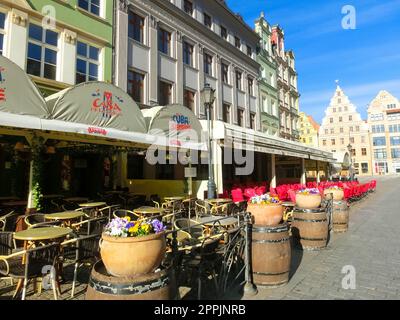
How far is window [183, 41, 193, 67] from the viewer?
64.9 feet

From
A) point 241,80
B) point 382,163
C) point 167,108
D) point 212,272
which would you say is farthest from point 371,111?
point 212,272

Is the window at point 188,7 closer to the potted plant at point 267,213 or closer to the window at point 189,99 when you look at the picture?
the window at point 189,99

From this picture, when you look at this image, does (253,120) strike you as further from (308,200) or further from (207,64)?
(308,200)

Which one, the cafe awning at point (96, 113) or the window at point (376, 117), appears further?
the window at point (376, 117)

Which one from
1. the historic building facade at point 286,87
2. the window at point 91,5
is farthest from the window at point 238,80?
the window at point 91,5

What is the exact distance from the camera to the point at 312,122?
→ 77.8 meters

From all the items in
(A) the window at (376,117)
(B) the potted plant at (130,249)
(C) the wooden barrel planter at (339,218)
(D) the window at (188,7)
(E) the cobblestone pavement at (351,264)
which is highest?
(A) the window at (376,117)

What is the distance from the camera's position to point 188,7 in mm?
20359

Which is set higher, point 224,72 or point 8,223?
point 224,72

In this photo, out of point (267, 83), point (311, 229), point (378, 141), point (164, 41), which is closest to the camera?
point (311, 229)

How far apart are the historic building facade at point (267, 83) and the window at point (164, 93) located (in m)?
13.0

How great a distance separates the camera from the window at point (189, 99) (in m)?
19.5

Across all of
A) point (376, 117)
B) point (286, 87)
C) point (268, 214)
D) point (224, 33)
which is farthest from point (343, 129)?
point (268, 214)

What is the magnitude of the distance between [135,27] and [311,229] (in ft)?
47.4
